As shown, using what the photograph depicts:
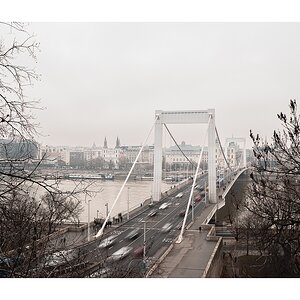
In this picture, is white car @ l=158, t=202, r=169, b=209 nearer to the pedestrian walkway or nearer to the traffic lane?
the traffic lane

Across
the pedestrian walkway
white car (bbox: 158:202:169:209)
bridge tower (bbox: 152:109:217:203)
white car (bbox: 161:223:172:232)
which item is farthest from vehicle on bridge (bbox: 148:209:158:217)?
the pedestrian walkway

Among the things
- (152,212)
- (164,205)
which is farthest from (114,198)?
(164,205)

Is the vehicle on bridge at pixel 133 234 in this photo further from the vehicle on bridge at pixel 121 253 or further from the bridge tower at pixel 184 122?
the bridge tower at pixel 184 122

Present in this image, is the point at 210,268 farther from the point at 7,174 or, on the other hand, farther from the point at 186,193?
the point at 186,193

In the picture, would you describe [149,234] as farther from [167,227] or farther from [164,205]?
[164,205]

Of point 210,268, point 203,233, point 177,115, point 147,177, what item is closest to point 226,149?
point 147,177

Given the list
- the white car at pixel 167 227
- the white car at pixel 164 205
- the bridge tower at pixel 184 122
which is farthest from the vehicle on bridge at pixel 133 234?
the bridge tower at pixel 184 122
